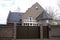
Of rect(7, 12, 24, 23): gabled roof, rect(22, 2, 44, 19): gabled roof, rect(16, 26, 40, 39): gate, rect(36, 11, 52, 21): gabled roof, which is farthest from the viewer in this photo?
rect(7, 12, 24, 23): gabled roof

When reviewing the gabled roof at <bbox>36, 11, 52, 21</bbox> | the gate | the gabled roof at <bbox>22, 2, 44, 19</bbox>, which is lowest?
the gate

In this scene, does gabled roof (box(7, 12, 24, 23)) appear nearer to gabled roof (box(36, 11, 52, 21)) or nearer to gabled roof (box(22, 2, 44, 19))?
gabled roof (box(22, 2, 44, 19))

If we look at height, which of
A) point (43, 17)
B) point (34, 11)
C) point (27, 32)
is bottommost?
point (27, 32)

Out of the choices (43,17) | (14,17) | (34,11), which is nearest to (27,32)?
(43,17)

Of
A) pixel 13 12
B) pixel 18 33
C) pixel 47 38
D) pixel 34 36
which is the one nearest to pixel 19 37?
pixel 18 33

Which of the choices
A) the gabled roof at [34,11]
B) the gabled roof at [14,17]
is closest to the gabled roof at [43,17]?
the gabled roof at [34,11]

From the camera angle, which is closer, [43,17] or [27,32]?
[27,32]

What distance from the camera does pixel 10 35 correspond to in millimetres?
20844

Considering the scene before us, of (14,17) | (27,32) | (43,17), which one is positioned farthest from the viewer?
(14,17)

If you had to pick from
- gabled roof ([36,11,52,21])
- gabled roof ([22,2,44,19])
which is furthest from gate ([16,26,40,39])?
gabled roof ([22,2,44,19])

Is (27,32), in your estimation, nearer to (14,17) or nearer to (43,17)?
(43,17)

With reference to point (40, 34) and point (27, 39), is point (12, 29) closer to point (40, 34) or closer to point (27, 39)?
point (27, 39)

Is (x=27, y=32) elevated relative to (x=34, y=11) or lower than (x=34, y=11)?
lower

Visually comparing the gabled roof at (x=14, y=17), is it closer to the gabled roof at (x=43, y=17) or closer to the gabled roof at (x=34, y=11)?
the gabled roof at (x=34, y=11)
